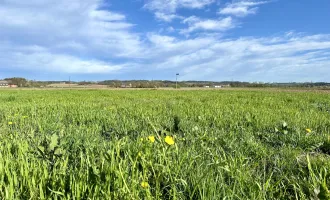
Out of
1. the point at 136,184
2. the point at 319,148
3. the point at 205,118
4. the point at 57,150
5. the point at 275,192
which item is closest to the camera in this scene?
the point at 136,184

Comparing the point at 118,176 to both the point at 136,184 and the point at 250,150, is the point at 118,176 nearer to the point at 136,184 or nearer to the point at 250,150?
the point at 136,184

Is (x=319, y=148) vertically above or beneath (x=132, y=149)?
beneath

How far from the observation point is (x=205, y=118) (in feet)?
18.2

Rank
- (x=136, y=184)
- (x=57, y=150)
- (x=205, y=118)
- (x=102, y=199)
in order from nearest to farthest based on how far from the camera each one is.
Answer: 1. (x=102, y=199)
2. (x=136, y=184)
3. (x=57, y=150)
4. (x=205, y=118)

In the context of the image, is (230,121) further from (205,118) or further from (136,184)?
(136,184)

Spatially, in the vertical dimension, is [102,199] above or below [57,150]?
below

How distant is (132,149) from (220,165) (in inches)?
37.8

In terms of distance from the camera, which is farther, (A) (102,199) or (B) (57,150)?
(B) (57,150)

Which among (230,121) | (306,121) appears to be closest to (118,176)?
(230,121)

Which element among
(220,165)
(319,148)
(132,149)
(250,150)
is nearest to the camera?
(220,165)

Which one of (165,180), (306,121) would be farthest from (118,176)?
(306,121)

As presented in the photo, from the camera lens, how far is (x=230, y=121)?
5145mm

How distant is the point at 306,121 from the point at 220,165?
410 cm

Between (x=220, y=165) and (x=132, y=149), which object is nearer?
(x=220, y=165)
